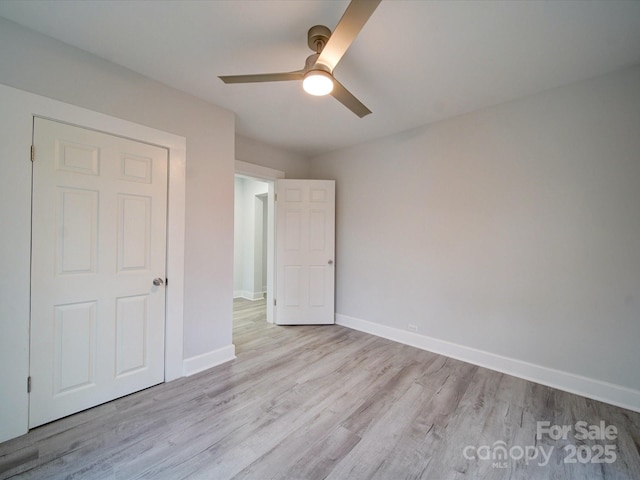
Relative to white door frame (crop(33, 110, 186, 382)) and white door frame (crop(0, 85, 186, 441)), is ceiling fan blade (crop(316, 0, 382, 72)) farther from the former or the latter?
white door frame (crop(0, 85, 186, 441))

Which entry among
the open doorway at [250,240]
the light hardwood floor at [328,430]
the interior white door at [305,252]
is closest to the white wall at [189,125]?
the light hardwood floor at [328,430]

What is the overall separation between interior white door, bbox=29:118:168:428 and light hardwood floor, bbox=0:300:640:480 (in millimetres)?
240

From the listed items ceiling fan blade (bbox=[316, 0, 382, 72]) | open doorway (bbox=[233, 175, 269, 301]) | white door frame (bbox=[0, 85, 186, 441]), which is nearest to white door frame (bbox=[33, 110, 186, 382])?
white door frame (bbox=[0, 85, 186, 441])

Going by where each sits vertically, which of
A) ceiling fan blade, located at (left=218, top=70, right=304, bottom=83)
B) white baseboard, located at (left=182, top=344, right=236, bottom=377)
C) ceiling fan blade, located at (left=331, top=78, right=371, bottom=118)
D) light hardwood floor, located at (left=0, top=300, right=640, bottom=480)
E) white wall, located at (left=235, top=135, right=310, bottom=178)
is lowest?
light hardwood floor, located at (left=0, top=300, right=640, bottom=480)

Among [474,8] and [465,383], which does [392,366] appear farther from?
[474,8]

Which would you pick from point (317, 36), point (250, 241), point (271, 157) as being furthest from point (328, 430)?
point (250, 241)

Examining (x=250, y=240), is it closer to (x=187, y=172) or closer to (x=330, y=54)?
(x=187, y=172)

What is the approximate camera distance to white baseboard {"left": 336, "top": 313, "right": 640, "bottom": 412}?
1958 mm

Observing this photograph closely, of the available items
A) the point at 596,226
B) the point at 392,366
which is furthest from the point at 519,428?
the point at 596,226

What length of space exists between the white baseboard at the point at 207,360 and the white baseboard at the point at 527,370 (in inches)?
72.1

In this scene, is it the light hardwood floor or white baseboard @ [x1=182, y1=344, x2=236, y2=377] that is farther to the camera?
Result: white baseboard @ [x1=182, y1=344, x2=236, y2=377]

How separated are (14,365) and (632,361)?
4.28 m

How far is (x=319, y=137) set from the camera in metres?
3.37

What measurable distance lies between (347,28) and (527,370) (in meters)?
3.03
